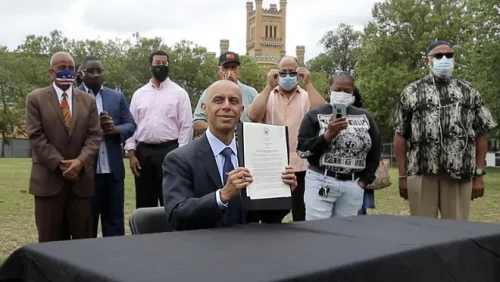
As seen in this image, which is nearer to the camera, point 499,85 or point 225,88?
point 225,88

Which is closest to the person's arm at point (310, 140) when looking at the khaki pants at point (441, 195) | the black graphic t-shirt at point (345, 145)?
the black graphic t-shirt at point (345, 145)

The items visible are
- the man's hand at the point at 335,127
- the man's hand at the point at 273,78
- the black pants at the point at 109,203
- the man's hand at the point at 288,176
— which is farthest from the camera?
the black pants at the point at 109,203

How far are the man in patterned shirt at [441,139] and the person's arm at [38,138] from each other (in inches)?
119

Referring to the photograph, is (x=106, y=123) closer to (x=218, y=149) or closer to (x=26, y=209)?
(x=218, y=149)

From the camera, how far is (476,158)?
578 cm

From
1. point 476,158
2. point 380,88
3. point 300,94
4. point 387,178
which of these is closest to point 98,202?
point 300,94

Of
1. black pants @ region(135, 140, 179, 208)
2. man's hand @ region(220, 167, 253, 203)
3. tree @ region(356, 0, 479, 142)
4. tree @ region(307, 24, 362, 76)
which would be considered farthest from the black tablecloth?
→ tree @ region(307, 24, 362, 76)

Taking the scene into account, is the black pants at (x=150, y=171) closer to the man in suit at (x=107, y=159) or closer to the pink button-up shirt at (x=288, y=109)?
the man in suit at (x=107, y=159)

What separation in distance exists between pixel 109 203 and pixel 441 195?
315 cm

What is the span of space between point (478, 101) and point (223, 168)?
3150 millimetres

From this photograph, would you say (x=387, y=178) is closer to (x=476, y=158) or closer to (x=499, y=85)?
(x=476, y=158)

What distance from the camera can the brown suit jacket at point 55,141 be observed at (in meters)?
5.38

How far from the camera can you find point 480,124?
574 cm

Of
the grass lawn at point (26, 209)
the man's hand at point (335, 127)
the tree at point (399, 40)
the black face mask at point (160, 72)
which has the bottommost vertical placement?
the grass lawn at point (26, 209)
